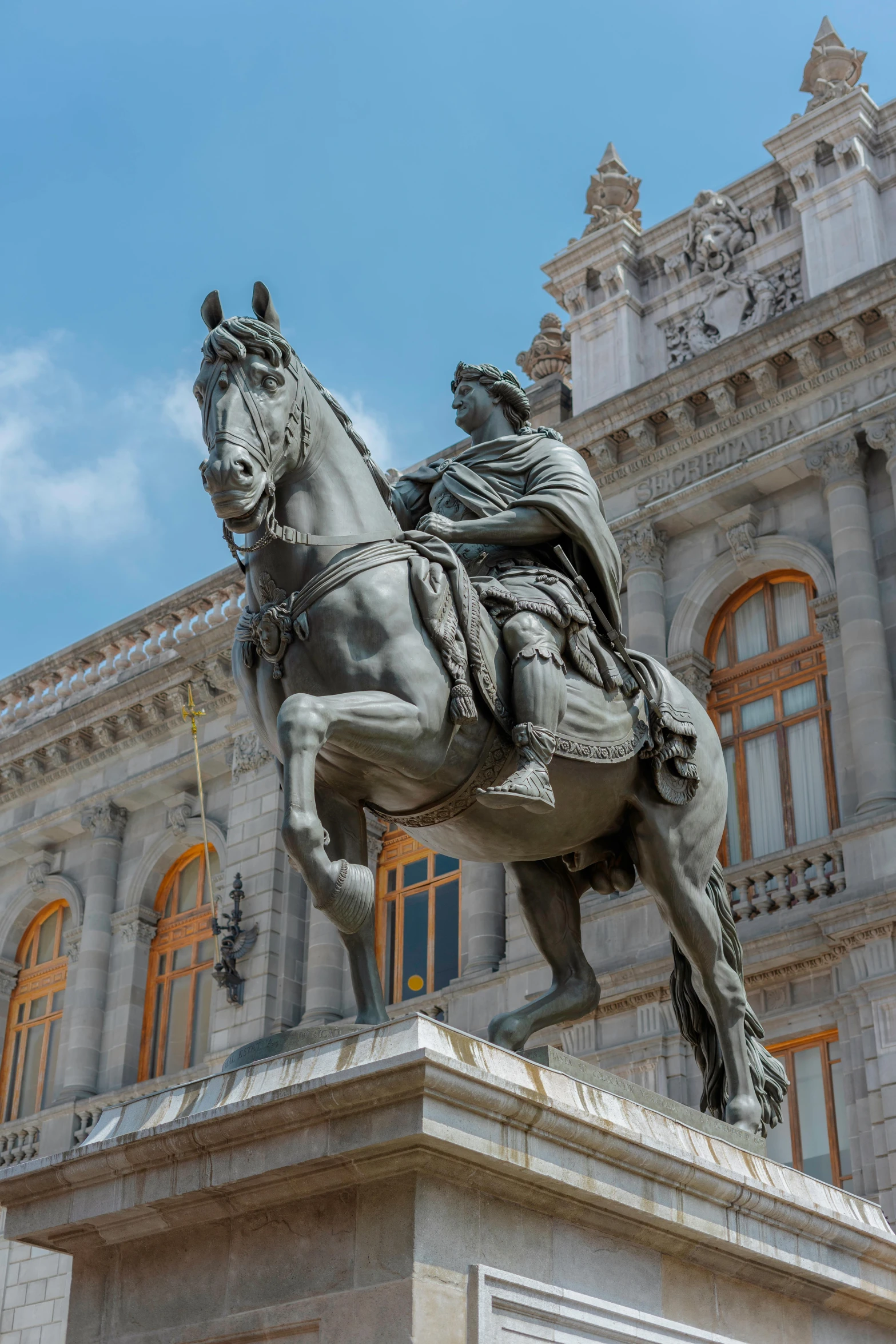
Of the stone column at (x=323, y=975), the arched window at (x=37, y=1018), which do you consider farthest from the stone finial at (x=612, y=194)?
the arched window at (x=37, y=1018)

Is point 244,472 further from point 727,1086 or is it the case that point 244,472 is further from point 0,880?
point 0,880

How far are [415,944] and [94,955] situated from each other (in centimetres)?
672

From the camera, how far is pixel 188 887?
89.2 ft

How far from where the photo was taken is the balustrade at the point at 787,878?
18125 millimetres

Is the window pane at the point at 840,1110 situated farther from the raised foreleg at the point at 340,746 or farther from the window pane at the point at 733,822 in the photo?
the raised foreleg at the point at 340,746

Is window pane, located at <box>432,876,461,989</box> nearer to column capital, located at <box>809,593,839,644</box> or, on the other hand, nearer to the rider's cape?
column capital, located at <box>809,593,839,644</box>

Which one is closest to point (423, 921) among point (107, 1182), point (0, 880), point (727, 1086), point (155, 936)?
point (155, 936)

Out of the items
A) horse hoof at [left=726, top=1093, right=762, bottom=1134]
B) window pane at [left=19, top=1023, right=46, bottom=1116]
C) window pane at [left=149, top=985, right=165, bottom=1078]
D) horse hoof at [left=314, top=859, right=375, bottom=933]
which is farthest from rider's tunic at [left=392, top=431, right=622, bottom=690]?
window pane at [left=19, top=1023, right=46, bottom=1116]

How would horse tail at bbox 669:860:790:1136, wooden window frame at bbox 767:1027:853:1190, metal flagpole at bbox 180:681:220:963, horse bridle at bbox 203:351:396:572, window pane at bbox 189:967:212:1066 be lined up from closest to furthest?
horse bridle at bbox 203:351:396:572, horse tail at bbox 669:860:790:1136, wooden window frame at bbox 767:1027:853:1190, metal flagpole at bbox 180:681:220:963, window pane at bbox 189:967:212:1066

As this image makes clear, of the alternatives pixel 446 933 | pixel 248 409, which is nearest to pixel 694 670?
pixel 446 933

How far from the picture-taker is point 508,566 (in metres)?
7.16

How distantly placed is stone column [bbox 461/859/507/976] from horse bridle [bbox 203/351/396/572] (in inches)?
590

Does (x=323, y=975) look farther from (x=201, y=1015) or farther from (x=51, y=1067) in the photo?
(x=51, y=1067)

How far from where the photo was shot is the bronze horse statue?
5.94 m
